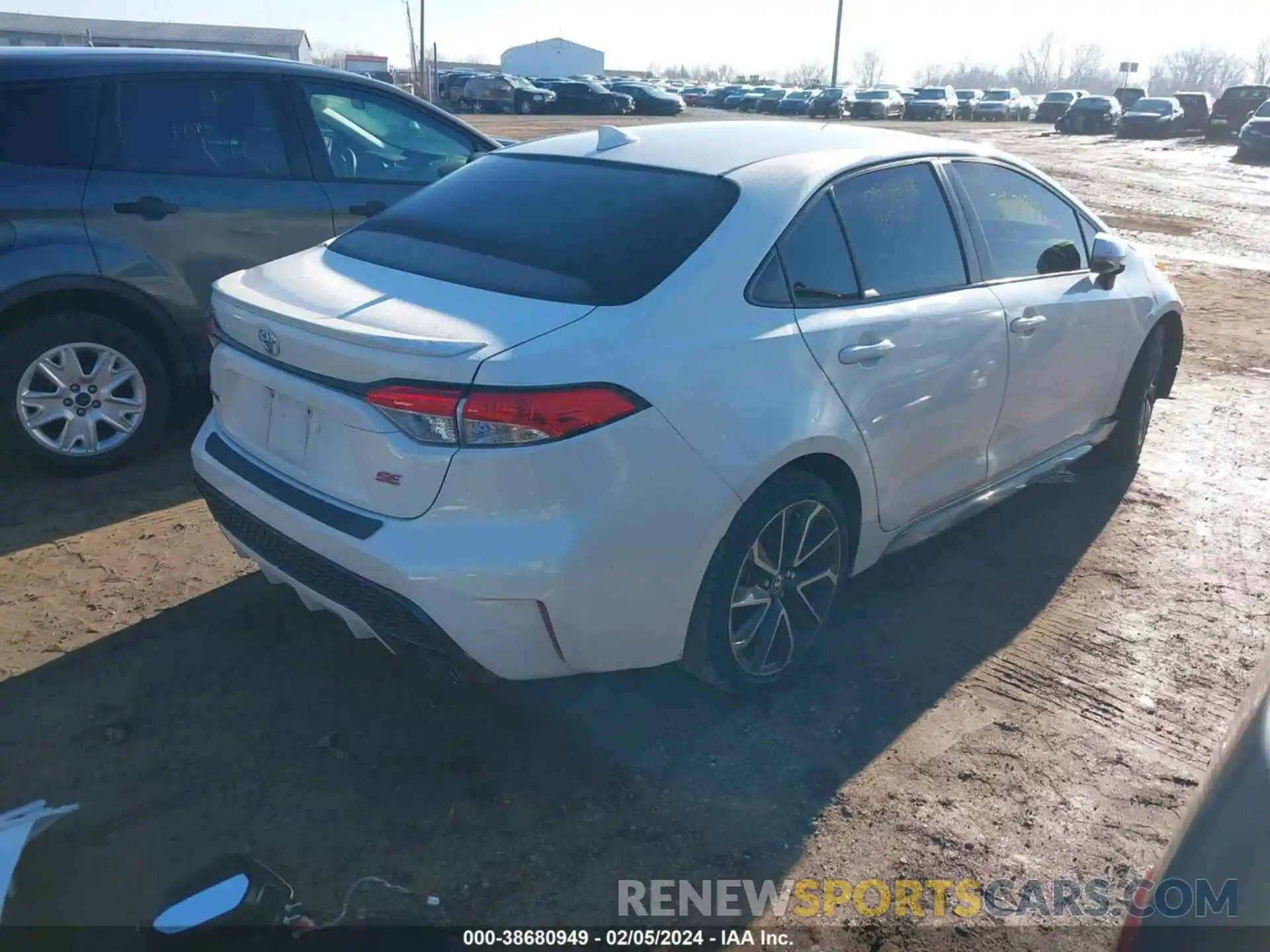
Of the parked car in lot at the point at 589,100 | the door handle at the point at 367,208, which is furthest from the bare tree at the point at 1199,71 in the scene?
the door handle at the point at 367,208

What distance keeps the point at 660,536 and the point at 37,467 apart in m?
3.40

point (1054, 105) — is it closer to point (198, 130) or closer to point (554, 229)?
point (198, 130)

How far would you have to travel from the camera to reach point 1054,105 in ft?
169

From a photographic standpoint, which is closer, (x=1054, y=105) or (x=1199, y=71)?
→ (x=1054, y=105)

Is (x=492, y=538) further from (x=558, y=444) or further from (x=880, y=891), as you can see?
(x=880, y=891)

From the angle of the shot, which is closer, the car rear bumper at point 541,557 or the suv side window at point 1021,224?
the car rear bumper at point 541,557

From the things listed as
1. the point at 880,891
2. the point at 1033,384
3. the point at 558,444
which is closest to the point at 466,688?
the point at 558,444

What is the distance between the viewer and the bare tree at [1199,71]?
456ft

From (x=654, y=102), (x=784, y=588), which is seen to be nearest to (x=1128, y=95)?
(x=654, y=102)

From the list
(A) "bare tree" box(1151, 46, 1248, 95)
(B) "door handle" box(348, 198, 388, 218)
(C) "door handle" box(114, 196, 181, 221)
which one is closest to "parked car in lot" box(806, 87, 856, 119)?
(B) "door handle" box(348, 198, 388, 218)

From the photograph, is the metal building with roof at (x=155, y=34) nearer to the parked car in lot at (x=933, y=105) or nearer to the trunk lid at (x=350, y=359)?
the parked car in lot at (x=933, y=105)

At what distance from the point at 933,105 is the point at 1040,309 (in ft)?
173

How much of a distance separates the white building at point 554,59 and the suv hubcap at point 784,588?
112377 mm

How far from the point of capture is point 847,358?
128 inches
